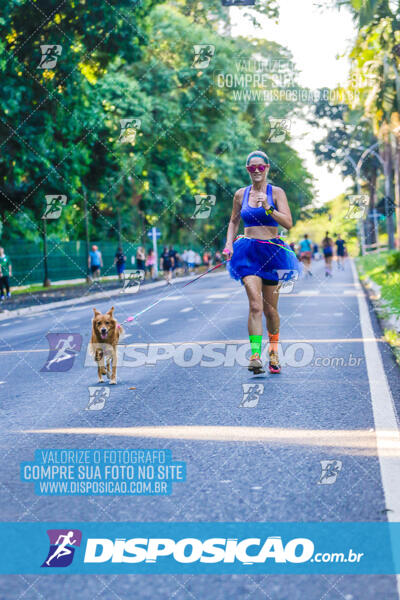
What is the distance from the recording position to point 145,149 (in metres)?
40.6

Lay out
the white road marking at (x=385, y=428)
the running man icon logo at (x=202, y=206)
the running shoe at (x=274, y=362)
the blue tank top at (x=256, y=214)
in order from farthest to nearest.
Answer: the running man icon logo at (x=202, y=206)
the running shoe at (x=274, y=362)
the blue tank top at (x=256, y=214)
the white road marking at (x=385, y=428)

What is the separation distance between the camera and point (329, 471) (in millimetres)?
4895

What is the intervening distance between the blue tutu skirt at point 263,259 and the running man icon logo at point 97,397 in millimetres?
1655

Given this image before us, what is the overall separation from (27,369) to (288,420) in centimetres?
449

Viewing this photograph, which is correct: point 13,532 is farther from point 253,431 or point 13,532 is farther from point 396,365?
point 396,365

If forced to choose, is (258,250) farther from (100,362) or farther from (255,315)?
(100,362)

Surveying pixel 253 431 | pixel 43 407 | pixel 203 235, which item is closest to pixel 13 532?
pixel 253 431

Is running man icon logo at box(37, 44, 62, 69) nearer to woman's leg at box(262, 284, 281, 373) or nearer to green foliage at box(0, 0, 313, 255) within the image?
green foliage at box(0, 0, 313, 255)

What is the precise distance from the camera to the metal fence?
38438 mm

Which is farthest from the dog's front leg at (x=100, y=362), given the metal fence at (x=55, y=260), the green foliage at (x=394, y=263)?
the metal fence at (x=55, y=260)

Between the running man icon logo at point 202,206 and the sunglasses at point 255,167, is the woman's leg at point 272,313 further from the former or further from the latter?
the running man icon logo at point 202,206

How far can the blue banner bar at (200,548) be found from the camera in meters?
3.55

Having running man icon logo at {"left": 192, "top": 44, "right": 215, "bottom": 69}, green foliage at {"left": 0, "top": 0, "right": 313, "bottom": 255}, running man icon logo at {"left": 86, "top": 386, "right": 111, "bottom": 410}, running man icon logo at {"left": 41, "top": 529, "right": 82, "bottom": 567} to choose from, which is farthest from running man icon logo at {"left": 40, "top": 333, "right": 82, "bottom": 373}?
green foliage at {"left": 0, "top": 0, "right": 313, "bottom": 255}

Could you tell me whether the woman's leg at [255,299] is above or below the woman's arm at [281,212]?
below
